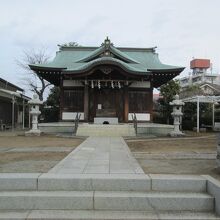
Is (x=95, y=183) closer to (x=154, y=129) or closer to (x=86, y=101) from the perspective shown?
(x=154, y=129)

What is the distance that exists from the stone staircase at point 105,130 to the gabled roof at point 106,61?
4.57 meters

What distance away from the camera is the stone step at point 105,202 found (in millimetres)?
6516

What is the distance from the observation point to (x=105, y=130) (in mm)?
22375

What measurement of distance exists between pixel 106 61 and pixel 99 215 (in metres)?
19.4

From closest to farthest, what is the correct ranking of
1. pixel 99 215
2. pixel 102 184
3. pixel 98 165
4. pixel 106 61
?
1. pixel 99 215
2. pixel 102 184
3. pixel 98 165
4. pixel 106 61

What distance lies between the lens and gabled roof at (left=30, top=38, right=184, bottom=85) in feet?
83.0

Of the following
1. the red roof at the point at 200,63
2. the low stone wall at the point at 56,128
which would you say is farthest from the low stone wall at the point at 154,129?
the red roof at the point at 200,63

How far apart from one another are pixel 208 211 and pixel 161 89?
31.2 m

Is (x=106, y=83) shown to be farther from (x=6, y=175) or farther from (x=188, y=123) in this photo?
(x=6, y=175)

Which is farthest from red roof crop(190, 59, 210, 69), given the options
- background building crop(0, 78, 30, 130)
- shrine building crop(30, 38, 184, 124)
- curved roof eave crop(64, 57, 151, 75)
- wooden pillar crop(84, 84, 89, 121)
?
curved roof eave crop(64, 57, 151, 75)

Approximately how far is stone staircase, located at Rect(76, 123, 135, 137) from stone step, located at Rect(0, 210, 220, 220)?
15.7m

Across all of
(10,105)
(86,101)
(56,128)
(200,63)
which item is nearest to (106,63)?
(86,101)

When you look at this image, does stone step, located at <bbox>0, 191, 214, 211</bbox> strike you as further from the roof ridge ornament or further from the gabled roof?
the roof ridge ornament

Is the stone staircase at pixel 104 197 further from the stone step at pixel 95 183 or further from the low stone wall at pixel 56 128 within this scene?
the low stone wall at pixel 56 128
